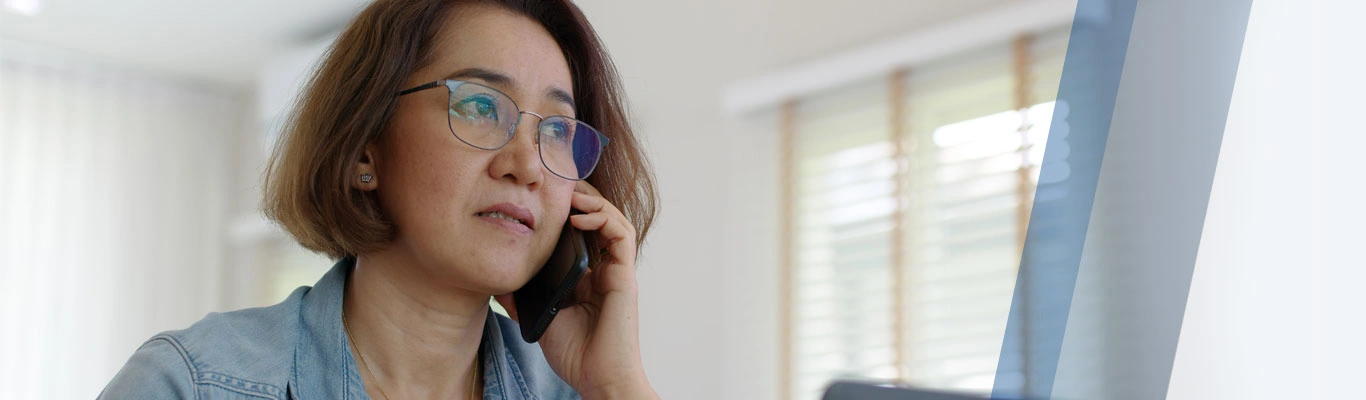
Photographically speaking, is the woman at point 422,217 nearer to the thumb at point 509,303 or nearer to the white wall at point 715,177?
the thumb at point 509,303

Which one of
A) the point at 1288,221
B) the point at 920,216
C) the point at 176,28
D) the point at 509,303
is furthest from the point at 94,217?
the point at 1288,221

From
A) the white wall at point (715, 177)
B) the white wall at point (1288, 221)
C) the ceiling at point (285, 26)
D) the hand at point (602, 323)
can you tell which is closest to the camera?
the white wall at point (1288, 221)

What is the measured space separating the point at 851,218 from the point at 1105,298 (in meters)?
2.45

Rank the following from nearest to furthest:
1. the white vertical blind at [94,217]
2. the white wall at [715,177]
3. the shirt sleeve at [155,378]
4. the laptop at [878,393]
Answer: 1. the laptop at [878,393]
2. the shirt sleeve at [155,378]
3. the white wall at [715,177]
4. the white vertical blind at [94,217]

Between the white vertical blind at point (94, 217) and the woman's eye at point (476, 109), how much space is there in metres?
3.81

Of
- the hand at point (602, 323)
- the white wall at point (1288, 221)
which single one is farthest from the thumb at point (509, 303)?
the white wall at point (1288, 221)

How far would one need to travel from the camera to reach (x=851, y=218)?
2834mm

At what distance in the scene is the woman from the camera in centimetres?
105

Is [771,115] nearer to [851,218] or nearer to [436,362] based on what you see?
[851,218]

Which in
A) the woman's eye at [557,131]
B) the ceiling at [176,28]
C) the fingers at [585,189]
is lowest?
the fingers at [585,189]

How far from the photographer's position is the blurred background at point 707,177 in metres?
2.59

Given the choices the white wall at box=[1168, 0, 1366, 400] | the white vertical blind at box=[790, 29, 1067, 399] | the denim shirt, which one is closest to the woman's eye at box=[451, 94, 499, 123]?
the denim shirt

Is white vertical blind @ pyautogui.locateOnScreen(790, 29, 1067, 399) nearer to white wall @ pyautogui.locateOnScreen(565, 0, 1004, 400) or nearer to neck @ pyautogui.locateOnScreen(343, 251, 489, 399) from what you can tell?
white wall @ pyautogui.locateOnScreen(565, 0, 1004, 400)

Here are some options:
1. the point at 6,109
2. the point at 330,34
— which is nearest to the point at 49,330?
the point at 6,109
